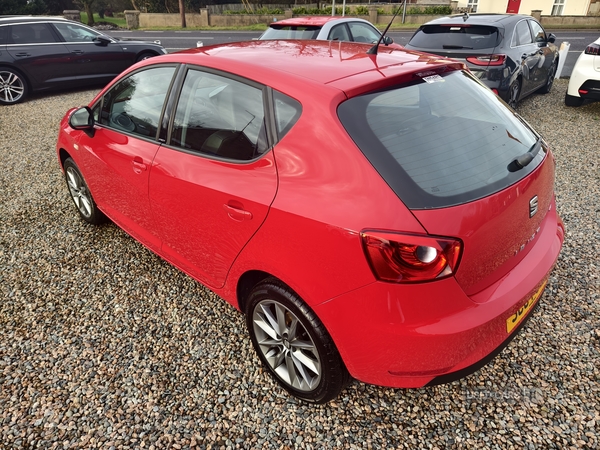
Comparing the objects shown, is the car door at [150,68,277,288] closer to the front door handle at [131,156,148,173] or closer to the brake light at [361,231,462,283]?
the front door handle at [131,156,148,173]

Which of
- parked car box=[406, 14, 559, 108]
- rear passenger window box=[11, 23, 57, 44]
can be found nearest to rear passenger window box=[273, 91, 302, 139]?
parked car box=[406, 14, 559, 108]

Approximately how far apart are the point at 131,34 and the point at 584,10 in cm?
3002

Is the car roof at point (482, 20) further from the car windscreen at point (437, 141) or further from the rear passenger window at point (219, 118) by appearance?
the rear passenger window at point (219, 118)

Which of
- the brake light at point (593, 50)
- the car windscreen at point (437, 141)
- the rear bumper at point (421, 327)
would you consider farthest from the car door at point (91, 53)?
the rear bumper at point (421, 327)

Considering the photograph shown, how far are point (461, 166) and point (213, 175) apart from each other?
48.7 inches

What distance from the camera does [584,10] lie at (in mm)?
29484

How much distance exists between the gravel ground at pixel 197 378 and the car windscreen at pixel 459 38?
13.2ft

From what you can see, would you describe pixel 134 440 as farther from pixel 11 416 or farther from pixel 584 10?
pixel 584 10

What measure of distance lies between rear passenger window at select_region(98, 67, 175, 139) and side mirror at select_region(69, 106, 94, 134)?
3.4 inches

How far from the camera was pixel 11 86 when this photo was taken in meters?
9.09

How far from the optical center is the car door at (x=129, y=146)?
110 inches

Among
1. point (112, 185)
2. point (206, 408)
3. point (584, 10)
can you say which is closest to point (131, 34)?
point (112, 185)

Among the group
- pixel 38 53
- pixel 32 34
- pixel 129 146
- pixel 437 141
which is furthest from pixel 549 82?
pixel 32 34

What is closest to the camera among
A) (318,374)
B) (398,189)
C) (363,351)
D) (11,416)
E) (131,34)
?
(398,189)
